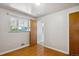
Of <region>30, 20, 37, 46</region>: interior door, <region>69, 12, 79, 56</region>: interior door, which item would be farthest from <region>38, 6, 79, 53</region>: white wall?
<region>30, 20, 37, 46</region>: interior door

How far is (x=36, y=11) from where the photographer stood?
1.51 metres

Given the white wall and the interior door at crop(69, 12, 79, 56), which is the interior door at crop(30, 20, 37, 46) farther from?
the interior door at crop(69, 12, 79, 56)

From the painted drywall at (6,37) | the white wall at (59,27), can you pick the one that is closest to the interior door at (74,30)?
the white wall at (59,27)

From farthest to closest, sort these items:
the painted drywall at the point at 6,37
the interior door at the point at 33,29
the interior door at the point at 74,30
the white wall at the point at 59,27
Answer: the painted drywall at the point at 6,37 < the interior door at the point at 33,29 < the white wall at the point at 59,27 < the interior door at the point at 74,30

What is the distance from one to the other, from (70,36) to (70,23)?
37 cm

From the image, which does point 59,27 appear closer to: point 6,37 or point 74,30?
point 74,30

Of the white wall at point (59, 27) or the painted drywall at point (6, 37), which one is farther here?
the painted drywall at point (6, 37)

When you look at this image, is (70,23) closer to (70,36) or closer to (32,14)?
(70,36)

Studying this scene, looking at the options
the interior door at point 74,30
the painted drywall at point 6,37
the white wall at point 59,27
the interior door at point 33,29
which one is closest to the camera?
the interior door at point 74,30

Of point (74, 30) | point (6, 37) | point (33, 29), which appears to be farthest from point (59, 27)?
point (6, 37)

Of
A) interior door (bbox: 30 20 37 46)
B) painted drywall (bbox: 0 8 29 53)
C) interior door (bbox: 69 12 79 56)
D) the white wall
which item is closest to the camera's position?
interior door (bbox: 69 12 79 56)

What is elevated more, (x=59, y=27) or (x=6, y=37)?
(x=59, y=27)

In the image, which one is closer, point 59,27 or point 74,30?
point 74,30

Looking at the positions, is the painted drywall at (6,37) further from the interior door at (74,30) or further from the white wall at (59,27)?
the interior door at (74,30)
